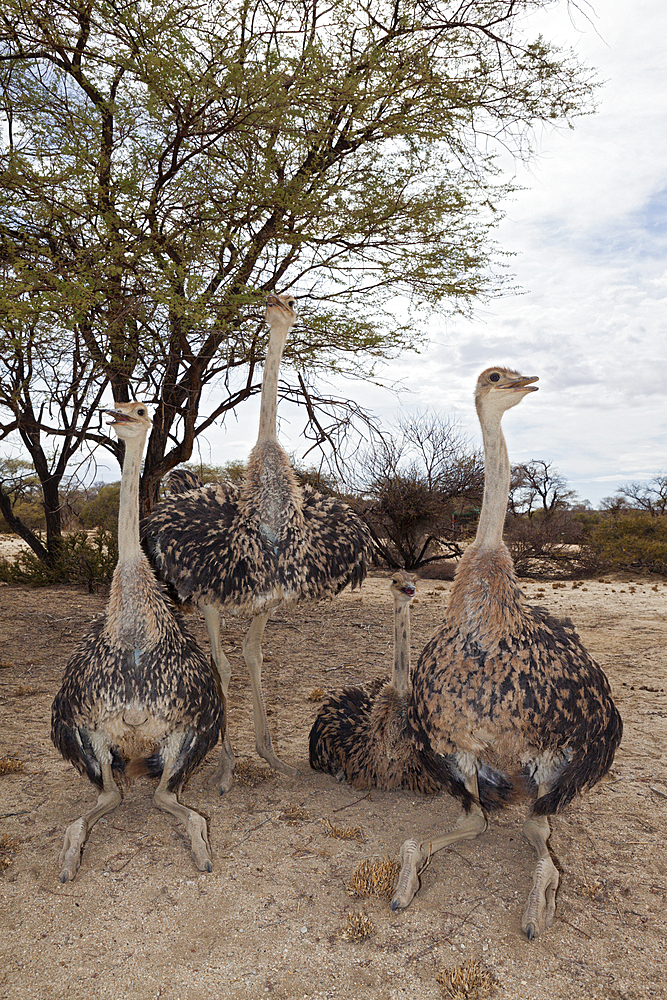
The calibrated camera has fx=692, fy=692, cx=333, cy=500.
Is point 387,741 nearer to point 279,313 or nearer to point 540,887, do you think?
point 540,887

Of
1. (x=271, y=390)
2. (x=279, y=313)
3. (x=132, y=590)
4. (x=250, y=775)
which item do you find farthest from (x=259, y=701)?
(x=279, y=313)

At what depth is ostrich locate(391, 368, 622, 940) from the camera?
313 centimetres

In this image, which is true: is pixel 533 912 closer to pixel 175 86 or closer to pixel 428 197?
pixel 175 86

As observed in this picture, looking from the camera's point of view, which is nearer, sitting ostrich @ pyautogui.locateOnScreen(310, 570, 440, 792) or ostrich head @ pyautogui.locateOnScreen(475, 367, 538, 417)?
ostrich head @ pyautogui.locateOnScreen(475, 367, 538, 417)

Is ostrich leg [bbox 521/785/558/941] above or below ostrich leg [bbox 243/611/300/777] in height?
below

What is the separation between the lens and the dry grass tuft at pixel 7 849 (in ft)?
11.8

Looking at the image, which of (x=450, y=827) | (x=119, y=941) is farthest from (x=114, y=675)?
(x=450, y=827)

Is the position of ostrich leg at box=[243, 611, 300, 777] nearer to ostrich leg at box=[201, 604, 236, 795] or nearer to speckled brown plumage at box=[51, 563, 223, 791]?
ostrich leg at box=[201, 604, 236, 795]

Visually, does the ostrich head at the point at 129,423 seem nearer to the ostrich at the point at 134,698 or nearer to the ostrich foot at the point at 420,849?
the ostrich at the point at 134,698

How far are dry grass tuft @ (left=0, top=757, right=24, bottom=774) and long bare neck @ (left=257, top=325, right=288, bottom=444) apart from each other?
2.75 m

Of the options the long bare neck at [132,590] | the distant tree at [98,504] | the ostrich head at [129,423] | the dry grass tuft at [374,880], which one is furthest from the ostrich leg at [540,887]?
the distant tree at [98,504]

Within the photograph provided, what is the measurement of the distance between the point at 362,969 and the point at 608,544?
1819cm

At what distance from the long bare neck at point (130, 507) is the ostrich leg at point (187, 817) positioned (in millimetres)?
1081

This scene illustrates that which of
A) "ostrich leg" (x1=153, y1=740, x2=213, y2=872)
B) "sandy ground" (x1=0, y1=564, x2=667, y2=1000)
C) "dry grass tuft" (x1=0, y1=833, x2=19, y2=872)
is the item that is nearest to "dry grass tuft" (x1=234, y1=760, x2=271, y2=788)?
"sandy ground" (x1=0, y1=564, x2=667, y2=1000)
